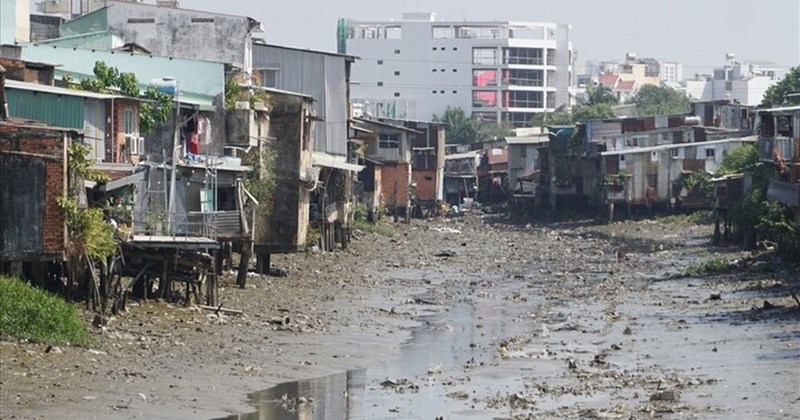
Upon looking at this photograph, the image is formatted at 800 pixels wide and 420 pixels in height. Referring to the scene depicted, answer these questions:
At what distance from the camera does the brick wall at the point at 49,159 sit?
27.8 metres

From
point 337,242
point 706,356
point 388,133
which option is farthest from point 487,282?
point 388,133

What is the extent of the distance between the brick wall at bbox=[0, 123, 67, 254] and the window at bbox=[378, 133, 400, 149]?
58808 millimetres

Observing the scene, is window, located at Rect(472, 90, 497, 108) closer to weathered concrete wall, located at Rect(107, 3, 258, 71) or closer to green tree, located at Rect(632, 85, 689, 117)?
green tree, located at Rect(632, 85, 689, 117)

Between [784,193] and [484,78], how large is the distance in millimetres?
105411

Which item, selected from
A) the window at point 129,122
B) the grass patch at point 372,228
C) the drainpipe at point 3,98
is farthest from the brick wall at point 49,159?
Result: the grass patch at point 372,228

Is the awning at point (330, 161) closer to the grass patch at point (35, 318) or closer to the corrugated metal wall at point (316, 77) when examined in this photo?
the corrugated metal wall at point (316, 77)

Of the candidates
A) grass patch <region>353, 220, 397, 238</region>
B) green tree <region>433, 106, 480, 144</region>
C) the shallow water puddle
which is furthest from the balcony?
green tree <region>433, 106, 480, 144</region>

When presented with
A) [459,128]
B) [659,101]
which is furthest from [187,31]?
[659,101]

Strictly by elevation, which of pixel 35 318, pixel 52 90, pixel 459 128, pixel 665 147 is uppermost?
pixel 459 128

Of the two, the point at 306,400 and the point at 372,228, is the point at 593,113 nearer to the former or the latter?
the point at 372,228

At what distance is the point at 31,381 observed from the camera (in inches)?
902

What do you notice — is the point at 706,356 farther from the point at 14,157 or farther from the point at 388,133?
the point at 388,133

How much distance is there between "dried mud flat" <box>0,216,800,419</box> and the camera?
931 inches

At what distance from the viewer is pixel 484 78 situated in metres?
153
